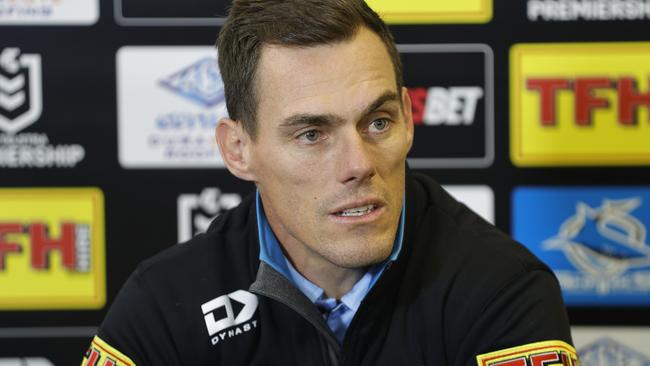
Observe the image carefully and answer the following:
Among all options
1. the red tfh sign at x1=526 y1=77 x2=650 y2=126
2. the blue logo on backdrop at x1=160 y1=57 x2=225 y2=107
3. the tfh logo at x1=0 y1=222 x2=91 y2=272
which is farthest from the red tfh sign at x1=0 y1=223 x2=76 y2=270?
the red tfh sign at x1=526 y1=77 x2=650 y2=126

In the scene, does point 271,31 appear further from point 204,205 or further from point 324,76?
point 204,205

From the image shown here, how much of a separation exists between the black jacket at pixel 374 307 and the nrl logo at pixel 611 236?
0.59 m

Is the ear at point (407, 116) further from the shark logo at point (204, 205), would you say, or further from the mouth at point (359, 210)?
the shark logo at point (204, 205)

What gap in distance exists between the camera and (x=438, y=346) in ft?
3.54

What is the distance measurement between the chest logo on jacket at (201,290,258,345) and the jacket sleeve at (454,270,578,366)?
0.29 m

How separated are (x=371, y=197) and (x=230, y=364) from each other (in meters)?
0.31

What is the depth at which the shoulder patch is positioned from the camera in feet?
3.27

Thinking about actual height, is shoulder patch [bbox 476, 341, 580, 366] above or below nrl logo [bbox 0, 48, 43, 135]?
below

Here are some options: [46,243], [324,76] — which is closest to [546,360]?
[324,76]

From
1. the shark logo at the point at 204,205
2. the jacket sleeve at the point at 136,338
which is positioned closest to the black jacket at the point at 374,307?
the jacket sleeve at the point at 136,338

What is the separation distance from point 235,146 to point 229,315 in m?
0.25

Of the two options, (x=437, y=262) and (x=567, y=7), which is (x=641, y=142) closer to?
(x=567, y=7)

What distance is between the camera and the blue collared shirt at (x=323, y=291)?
115 cm

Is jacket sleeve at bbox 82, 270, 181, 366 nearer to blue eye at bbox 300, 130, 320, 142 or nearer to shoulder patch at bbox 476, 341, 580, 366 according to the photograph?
blue eye at bbox 300, 130, 320, 142
